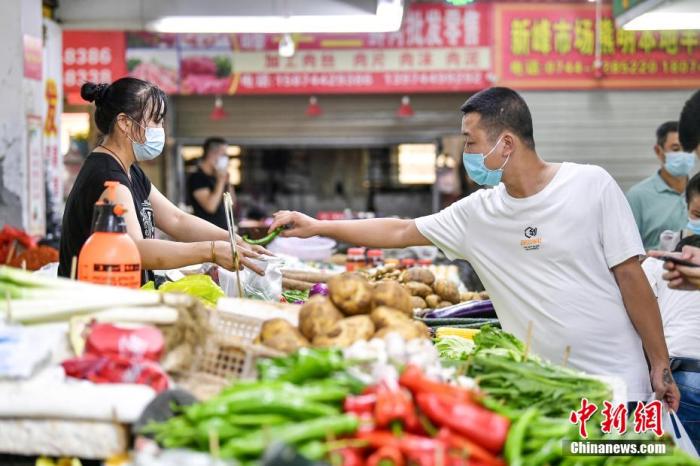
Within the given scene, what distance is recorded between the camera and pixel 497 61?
12.9 m

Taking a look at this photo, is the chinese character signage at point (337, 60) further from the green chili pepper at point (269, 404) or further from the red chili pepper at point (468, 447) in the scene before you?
the red chili pepper at point (468, 447)

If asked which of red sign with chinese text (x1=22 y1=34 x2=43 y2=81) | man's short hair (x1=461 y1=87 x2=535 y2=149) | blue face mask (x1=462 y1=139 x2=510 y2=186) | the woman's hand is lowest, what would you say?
the woman's hand

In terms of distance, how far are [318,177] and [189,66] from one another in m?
3.17

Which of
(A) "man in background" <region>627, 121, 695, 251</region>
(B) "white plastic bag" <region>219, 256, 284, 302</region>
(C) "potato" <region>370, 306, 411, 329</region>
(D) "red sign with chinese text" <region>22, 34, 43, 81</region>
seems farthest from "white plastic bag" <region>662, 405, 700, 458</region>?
(D) "red sign with chinese text" <region>22, 34, 43, 81</region>

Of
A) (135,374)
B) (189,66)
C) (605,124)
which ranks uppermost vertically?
(189,66)

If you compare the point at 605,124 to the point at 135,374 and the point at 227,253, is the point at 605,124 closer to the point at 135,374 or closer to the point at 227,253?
the point at 227,253

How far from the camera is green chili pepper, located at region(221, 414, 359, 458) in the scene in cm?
232

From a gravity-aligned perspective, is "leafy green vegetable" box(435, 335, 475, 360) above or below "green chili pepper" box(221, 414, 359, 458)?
below

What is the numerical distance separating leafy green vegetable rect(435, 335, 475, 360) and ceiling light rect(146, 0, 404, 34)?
4666mm

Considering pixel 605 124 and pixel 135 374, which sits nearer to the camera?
pixel 135 374

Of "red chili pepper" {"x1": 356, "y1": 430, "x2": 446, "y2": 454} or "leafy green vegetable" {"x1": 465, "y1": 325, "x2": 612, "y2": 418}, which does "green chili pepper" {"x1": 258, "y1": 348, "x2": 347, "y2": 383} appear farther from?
"leafy green vegetable" {"x1": 465, "y1": 325, "x2": 612, "y2": 418}

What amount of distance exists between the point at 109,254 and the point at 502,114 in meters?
2.01

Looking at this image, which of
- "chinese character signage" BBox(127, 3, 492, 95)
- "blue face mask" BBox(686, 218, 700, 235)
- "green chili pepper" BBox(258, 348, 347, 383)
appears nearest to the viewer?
"green chili pepper" BBox(258, 348, 347, 383)

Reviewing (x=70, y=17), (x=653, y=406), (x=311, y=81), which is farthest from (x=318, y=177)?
(x=653, y=406)
